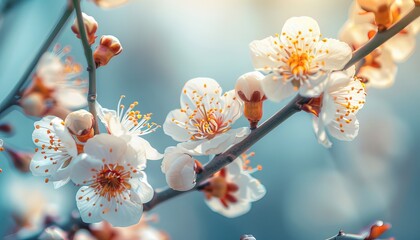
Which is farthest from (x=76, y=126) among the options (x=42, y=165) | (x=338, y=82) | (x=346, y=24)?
(x=346, y=24)

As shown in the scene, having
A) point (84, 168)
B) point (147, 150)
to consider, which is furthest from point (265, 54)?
point (84, 168)

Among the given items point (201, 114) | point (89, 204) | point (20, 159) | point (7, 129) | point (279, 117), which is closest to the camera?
point (279, 117)

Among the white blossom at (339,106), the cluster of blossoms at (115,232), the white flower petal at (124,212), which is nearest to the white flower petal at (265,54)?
the white blossom at (339,106)

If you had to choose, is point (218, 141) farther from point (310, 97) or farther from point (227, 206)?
point (227, 206)

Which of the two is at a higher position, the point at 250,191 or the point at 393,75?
the point at 393,75

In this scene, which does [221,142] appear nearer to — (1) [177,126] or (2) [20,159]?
(1) [177,126]

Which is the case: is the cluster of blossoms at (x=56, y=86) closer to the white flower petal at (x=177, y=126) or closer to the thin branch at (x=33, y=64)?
the thin branch at (x=33, y=64)
